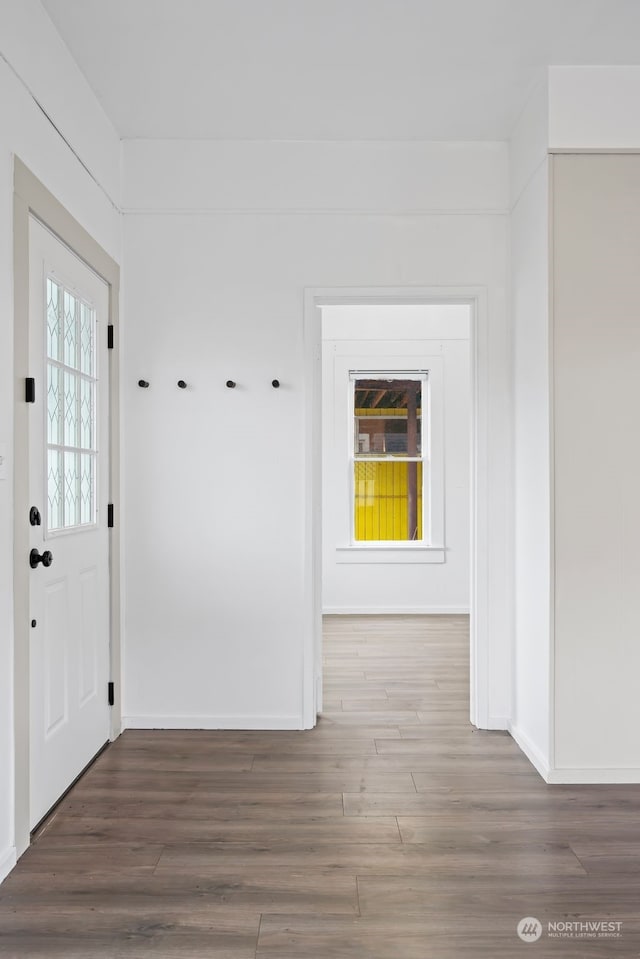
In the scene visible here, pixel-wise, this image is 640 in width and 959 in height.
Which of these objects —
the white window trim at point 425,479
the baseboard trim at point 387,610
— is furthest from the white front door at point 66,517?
the white window trim at point 425,479

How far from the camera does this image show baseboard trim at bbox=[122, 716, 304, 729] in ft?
11.2

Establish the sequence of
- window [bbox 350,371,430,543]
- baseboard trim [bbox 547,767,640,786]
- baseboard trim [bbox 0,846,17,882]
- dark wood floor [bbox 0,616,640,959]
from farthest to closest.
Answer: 1. window [bbox 350,371,430,543]
2. baseboard trim [bbox 547,767,640,786]
3. baseboard trim [bbox 0,846,17,882]
4. dark wood floor [bbox 0,616,640,959]

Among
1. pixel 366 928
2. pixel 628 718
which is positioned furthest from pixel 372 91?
pixel 366 928

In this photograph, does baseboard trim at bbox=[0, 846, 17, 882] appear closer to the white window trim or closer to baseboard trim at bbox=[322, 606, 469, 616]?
baseboard trim at bbox=[322, 606, 469, 616]

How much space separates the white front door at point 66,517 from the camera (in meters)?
2.43

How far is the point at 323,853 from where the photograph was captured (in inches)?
89.0

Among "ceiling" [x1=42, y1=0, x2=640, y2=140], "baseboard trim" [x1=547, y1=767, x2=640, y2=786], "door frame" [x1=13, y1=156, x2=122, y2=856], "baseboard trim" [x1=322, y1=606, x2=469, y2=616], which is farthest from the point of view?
"baseboard trim" [x1=322, y1=606, x2=469, y2=616]

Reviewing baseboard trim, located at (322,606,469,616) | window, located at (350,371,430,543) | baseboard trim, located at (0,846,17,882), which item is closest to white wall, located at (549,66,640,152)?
baseboard trim, located at (0,846,17,882)

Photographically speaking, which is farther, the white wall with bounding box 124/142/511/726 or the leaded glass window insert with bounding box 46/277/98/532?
the white wall with bounding box 124/142/511/726

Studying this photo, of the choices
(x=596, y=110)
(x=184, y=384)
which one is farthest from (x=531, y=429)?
(x=184, y=384)

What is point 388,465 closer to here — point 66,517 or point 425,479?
point 425,479

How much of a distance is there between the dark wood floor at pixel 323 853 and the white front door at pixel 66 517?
242mm

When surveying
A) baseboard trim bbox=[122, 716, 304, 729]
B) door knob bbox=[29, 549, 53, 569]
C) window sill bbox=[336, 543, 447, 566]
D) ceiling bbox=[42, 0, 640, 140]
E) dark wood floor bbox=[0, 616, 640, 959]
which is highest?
ceiling bbox=[42, 0, 640, 140]

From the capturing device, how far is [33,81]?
2371 mm
